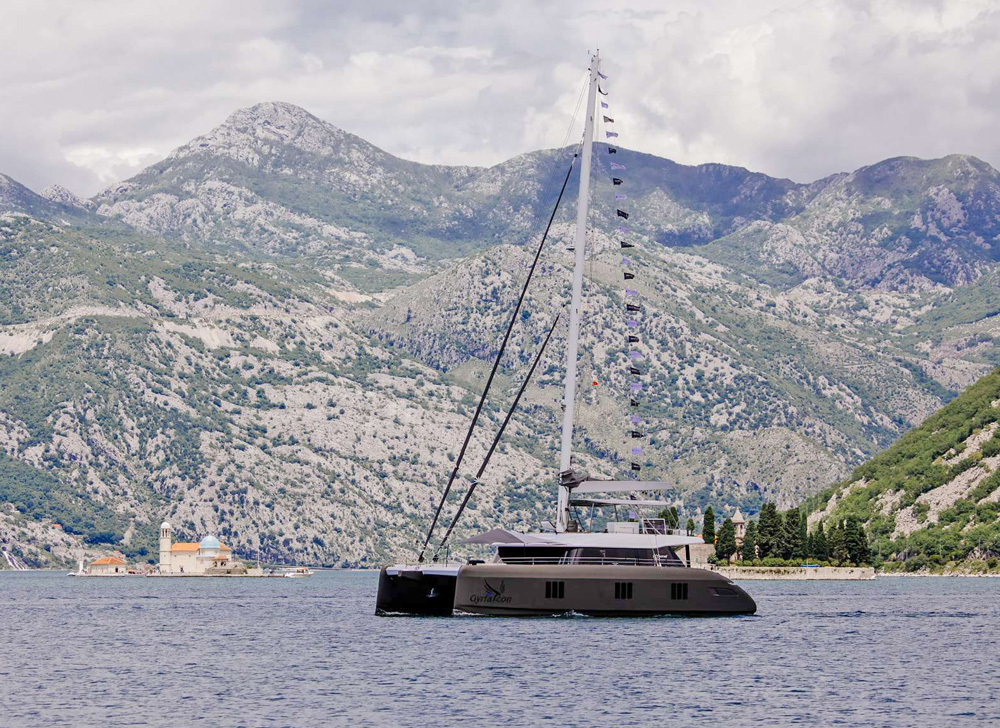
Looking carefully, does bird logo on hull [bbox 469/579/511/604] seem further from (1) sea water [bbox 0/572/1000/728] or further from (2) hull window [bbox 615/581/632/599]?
(2) hull window [bbox 615/581/632/599]

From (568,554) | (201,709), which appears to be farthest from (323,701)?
(568,554)

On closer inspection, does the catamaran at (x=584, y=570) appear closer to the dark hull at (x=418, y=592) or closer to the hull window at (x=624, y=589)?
the hull window at (x=624, y=589)

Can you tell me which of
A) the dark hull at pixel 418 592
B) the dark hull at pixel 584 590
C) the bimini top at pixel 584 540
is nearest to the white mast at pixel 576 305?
the bimini top at pixel 584 540

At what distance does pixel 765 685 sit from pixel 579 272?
42819mm

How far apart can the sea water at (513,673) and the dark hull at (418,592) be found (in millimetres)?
1244

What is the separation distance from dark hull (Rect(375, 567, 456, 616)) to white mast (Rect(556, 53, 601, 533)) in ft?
37.6

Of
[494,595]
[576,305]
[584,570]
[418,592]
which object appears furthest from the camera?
[418,592]

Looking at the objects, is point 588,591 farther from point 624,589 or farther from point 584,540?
point 584,540

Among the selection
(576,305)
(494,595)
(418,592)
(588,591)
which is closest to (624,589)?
(588,591)

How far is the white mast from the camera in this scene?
389ft

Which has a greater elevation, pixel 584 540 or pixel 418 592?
pixel 584 540

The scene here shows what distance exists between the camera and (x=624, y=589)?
375ft

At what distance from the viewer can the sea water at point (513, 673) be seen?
77938 mm

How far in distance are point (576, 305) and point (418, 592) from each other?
1022 inches
